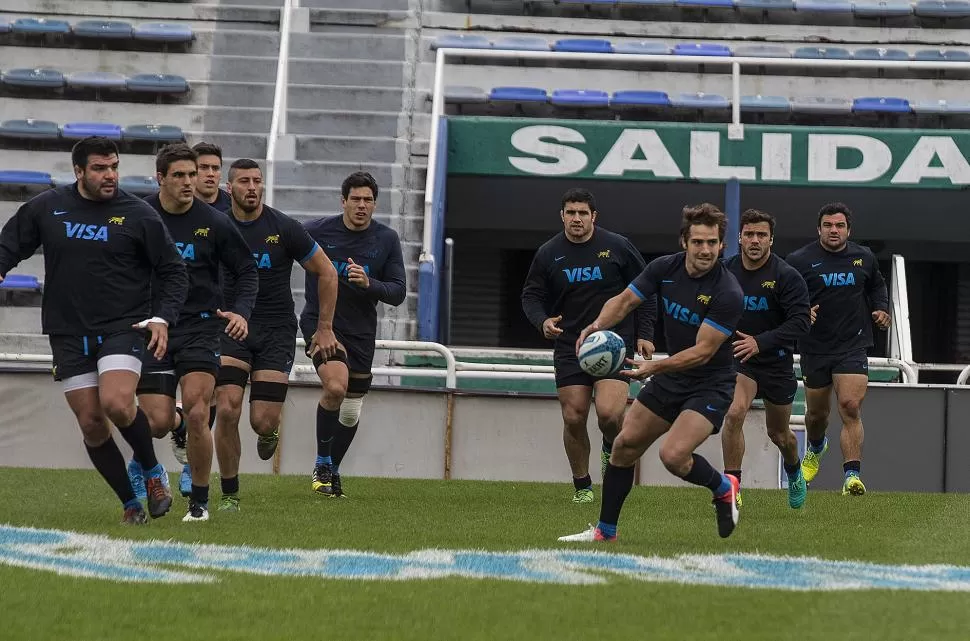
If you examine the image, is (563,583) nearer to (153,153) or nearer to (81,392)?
(81,392)

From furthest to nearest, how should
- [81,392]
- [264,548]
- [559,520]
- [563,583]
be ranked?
[559,520], [81,392], [264,548], [563,583]

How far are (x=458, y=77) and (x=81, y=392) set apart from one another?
41.9 feet

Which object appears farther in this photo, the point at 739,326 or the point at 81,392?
the point at 739,326

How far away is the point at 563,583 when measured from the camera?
6.40m

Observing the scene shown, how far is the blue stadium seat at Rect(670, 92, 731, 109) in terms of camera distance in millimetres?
19531

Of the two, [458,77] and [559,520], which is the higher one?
[458,77]

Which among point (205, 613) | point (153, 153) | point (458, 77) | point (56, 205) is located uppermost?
point (458, 77)

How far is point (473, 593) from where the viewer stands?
6.06 metres

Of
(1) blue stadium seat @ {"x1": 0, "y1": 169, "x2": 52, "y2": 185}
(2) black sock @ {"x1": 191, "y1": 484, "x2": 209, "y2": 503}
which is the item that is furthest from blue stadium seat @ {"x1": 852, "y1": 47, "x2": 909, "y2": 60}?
(2) black sock @ {"x1": 191, "y1": 484, "x2": 209, "y2": 503}

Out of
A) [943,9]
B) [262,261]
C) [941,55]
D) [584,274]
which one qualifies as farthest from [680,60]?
[262,261]

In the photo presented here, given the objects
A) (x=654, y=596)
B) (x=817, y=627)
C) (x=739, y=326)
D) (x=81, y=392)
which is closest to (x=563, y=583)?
(x=654, y=596)

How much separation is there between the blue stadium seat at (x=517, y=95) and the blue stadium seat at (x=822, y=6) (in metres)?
4.57

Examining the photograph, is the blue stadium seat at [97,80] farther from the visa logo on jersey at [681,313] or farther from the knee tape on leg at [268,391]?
the visa logo on jersey at [681,313]

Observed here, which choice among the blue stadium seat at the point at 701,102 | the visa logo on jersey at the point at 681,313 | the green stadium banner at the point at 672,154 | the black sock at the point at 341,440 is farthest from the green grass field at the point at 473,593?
the blue stadium seat at the point at 701,102
